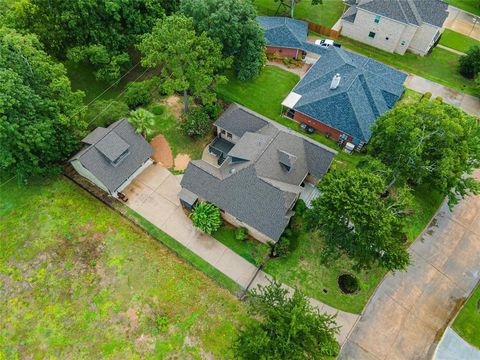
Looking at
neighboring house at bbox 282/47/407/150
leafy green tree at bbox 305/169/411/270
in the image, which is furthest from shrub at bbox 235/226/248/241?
neighboring house at bbox 282/47/407/150

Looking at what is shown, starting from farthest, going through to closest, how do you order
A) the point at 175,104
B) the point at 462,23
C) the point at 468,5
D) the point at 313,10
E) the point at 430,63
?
1. the point at 468,5
2. the point at 462,23
3. the point at 313,10
4. the point at 430,63
5. the point at 175,104

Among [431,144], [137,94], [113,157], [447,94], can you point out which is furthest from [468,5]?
[113,157]

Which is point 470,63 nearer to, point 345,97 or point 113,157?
point 345,97

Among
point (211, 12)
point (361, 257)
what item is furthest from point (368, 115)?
point (211, 12)

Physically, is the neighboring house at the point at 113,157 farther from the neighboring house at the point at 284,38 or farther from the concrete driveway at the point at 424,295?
the concrete driveway at the point at 424,295

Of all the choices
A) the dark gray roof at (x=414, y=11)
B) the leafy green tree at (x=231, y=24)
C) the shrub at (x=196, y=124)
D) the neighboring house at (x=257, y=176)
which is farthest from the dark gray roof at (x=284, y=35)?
the shrub at (x=196, y=124)
